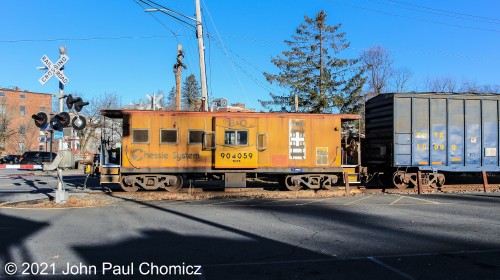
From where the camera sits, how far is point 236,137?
51.1 ft

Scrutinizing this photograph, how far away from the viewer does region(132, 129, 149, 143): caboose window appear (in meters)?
15.4

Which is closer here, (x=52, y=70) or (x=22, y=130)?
(x=52, y=70)

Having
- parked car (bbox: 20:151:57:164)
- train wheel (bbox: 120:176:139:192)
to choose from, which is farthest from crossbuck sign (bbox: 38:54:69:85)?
parked car (bbox: 20:151:57:164)

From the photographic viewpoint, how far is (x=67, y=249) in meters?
6.87

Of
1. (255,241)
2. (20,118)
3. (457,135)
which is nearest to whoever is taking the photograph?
(255,241)

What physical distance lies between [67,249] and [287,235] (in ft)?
13.1

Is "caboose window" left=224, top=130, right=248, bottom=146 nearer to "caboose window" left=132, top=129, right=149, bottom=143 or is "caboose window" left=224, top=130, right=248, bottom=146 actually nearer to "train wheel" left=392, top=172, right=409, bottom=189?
"caboose window" left=132, top=129, right=149, bottom=143

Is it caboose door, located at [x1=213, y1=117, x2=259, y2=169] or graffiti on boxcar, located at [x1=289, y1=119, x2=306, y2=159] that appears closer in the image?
caboose door, located at [x1=213, y1=117, x2=259, y2=169]

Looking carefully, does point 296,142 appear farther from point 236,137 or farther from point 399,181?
point 399,181

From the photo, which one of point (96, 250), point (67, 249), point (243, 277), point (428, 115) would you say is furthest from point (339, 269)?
point (428, 115)

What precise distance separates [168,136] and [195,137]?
1024 mm

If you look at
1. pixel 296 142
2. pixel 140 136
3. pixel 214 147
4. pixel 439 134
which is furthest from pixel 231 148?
pixel 439 134

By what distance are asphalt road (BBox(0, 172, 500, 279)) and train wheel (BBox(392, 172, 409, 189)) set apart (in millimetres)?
4071

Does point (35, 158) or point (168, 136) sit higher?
point (168, 136)
